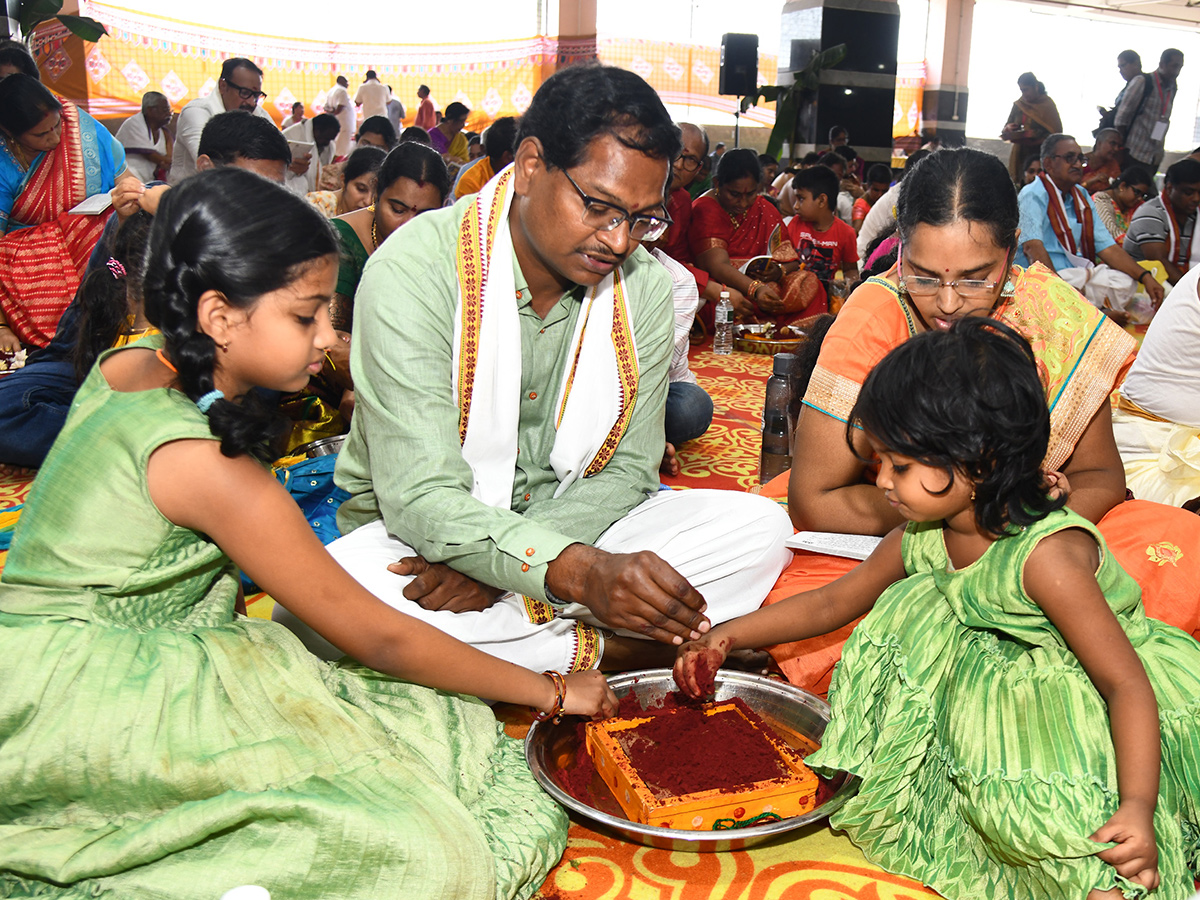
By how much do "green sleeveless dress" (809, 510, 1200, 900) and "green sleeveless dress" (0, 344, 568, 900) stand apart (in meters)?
0.58

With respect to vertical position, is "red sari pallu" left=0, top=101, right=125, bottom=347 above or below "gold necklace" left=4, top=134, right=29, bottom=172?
below

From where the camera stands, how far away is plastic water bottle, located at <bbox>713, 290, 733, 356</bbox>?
22.1ft

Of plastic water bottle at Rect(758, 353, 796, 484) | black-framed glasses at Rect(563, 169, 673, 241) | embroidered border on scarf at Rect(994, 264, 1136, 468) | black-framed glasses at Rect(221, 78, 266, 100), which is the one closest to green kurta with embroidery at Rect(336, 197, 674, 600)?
black-framed glasses at Rect(563, 169, 673, 241)

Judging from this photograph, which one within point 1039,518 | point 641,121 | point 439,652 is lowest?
point 439,652

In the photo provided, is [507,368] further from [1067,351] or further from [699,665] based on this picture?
Answer: [1067,351]

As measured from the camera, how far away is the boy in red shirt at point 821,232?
7109 millimetres

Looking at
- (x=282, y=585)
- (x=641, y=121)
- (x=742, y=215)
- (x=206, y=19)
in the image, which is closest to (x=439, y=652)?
(x=282, y=585)

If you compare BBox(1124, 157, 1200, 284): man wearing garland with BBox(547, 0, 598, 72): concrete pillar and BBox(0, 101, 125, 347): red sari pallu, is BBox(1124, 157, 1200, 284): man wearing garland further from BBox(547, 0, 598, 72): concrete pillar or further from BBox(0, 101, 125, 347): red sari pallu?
BBox(547, 0, 598, 72): concrete pillar

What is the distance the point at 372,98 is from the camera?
543 inches

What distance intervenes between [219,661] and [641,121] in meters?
1.24

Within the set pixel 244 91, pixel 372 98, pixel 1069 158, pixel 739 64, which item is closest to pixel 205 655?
pixel 244 91

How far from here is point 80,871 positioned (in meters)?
1.34

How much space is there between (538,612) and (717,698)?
0.41 metres

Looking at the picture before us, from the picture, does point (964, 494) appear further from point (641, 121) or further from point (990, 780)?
point (641, 121)
